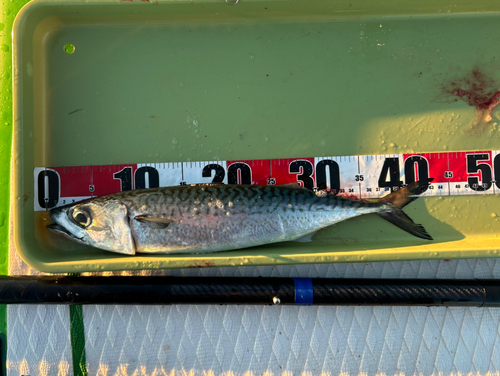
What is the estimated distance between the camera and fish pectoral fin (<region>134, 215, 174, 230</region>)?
1585 millimetres

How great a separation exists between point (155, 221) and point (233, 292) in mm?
→ 590

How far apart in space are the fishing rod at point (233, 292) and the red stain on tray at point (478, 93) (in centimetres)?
96

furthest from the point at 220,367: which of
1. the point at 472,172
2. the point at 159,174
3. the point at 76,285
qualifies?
the point at 472,172

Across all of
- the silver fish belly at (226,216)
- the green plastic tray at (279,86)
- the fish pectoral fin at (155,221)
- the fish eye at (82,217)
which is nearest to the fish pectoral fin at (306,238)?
the silver fish belly at (226,216)

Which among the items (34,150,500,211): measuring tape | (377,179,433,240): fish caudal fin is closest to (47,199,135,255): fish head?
(34,150,500,211): measuring tape

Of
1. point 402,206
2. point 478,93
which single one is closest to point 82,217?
point 402,206

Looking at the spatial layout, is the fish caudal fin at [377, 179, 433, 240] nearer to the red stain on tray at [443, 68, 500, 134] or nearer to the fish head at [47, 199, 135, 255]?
the red stain on tray at [443, 68, 500, 134]

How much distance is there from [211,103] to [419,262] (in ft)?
5.22

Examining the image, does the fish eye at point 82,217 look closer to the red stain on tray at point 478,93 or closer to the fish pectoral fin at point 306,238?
the fish pectoral fin at point 306,238

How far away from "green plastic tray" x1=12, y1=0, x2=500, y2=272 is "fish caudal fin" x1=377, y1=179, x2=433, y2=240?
0.08 meters

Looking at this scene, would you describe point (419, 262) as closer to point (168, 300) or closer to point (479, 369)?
point (479, 369)

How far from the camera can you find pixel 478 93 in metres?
1.87

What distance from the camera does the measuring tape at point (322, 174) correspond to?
1.83 meters

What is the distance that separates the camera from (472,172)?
1.85m
